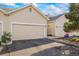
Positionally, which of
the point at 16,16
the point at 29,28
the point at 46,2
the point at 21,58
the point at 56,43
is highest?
the point at 46,2

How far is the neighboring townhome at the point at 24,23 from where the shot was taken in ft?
14.3

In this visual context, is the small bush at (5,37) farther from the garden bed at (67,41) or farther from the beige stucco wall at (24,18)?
the garden bed at (67,41)

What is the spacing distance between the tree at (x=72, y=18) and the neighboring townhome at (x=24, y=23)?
538 mm

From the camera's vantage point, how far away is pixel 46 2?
440cm

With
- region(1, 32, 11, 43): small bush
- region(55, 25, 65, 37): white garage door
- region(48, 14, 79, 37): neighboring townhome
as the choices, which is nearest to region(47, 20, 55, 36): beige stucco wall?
region(48, 14, 79, 37): neighboring townhome

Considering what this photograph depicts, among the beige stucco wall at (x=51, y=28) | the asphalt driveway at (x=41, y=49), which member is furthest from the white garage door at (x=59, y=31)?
the asphalt driveway at (x=41, y=49)

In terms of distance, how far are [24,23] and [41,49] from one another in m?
0.75

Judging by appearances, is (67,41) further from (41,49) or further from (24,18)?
(24,18)

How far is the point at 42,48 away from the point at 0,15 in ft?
4.13

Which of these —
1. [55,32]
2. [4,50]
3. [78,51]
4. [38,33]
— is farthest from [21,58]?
[78,51]

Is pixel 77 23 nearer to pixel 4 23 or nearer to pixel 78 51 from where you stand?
pixel 78 51

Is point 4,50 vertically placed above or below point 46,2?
below

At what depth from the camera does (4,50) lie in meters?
4.29

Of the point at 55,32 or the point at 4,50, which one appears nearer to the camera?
the point at 4,50
